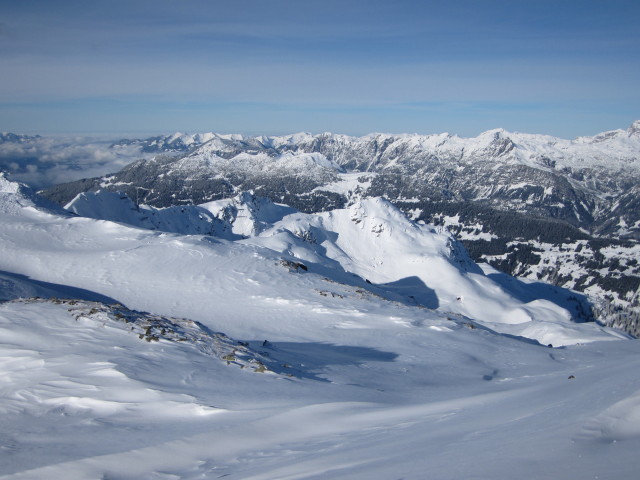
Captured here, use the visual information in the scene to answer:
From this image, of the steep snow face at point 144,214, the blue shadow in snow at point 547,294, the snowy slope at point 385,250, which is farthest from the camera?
the blue shadow in snow at point 547,294

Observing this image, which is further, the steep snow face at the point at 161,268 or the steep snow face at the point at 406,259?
the steep snow face at the point at 406,259

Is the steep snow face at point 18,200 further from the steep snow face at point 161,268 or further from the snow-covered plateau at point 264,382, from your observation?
the snow-covered plateau at point 264,382

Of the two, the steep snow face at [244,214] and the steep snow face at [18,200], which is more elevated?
the steep snow face at [244,214]

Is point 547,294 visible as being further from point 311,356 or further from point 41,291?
point 41,291

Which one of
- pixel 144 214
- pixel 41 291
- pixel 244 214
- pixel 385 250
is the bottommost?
pixel 41 291

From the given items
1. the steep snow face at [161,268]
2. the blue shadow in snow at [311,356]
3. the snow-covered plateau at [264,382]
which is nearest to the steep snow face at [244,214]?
the steep snow face at [161,268]

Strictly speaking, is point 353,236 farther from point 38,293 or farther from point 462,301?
point 38,293

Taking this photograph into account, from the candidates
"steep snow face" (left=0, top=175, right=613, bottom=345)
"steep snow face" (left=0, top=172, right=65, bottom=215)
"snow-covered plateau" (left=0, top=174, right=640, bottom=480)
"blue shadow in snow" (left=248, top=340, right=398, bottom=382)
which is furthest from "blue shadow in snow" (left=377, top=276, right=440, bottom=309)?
"blue shadow in snow" (left=248, top=340, right=398, bottom=382)

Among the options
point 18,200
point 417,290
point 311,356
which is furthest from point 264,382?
point 417,290
